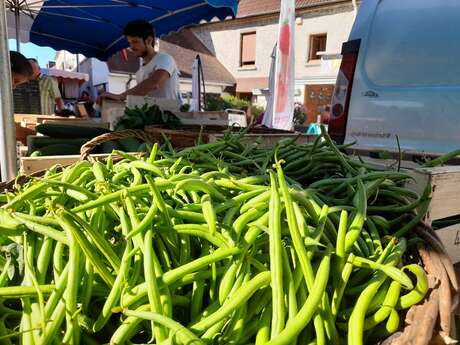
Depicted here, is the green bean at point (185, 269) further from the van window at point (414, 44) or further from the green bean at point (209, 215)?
the van window at point (414, 44)

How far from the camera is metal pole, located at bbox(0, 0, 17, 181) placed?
5.74 feet

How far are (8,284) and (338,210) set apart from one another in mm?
796

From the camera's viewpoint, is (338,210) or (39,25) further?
(39,25)

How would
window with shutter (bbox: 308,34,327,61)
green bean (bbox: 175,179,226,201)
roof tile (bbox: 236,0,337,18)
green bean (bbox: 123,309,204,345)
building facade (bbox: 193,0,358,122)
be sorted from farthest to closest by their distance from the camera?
1. roof tile (bbox: 236,0,337,18)
2. window with shutter (bbox: 308,34,327,61)
3. building facade (bbox: 193,0,358,122)
4. green bean (bbox: 175,179,226,201)
5. green bean (bbox: 123,309,204,345)

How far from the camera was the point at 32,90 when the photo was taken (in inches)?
203

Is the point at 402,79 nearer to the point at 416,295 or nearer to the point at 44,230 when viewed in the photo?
the point at 416,295

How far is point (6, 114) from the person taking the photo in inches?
70.5

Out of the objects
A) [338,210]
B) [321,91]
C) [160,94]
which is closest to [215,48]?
[321,91]

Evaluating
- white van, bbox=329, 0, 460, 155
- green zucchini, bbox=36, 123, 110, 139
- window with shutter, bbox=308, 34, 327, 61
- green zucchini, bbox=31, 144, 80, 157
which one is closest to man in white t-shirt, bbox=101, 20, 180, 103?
green zucchini, bbox=36, 123, 110, 139

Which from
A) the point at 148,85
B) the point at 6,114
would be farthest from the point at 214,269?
the point at 148,85

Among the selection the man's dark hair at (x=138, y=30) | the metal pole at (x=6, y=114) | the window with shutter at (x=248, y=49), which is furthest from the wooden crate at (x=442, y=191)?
the window with shutter at (x=248, y=49)

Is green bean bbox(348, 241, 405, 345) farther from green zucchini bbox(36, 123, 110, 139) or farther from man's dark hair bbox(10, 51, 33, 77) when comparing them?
man's dark hair bbox(10, 51, 33, 77)

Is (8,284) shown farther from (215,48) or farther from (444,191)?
(215,48)

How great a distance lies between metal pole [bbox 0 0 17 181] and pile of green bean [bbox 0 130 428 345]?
3.23 ft
